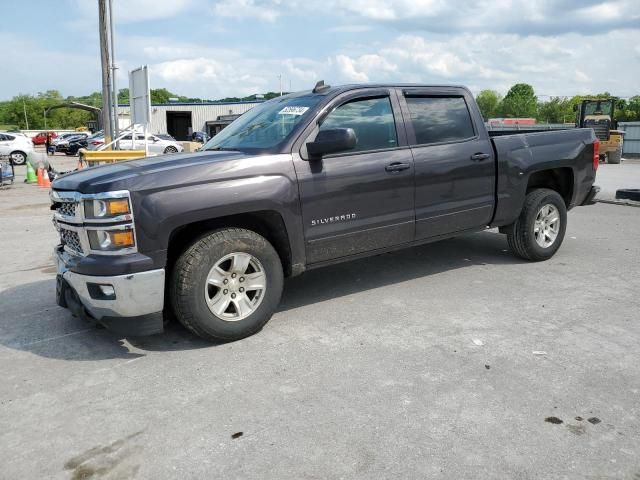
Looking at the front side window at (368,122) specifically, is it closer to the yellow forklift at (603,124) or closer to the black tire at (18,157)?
the yellow forklift at (603,124)

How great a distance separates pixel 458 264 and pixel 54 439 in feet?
14.6

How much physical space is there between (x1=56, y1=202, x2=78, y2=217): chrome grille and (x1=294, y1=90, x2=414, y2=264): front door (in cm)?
162

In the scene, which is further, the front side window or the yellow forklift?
the yellow forklift

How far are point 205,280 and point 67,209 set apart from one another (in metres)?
1.13

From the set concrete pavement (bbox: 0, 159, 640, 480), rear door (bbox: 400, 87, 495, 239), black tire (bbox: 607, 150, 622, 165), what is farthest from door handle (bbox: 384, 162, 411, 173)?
black tire (bbox: 607, 150, 622, 165)

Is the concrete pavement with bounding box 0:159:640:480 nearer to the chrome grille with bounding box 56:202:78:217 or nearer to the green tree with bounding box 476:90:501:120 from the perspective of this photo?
the chrome grille with bounding box 56:202:78:217

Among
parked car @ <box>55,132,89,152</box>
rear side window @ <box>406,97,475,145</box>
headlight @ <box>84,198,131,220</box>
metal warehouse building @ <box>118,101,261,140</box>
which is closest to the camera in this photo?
headlight @ <box>84,198,131,220</box>

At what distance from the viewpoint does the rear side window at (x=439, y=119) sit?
5.12 metres

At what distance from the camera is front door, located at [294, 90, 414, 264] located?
442cm

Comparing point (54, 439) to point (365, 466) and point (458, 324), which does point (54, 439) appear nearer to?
point (365, 466)

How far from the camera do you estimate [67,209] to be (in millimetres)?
4016

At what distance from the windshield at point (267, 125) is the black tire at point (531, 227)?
2.64 metres

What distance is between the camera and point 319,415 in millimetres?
3064

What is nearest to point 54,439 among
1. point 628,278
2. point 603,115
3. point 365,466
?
point 365,466
